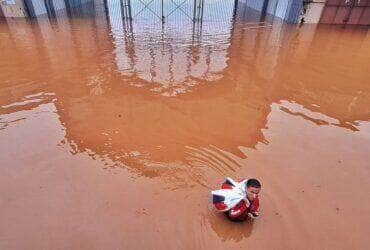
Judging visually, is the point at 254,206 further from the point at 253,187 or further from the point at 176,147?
the point at 176,147

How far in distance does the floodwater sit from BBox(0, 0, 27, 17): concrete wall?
396 inches

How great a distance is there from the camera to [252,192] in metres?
3.80

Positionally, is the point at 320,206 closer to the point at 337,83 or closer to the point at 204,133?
the point at 204,133

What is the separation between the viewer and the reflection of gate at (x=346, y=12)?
60.7 feet

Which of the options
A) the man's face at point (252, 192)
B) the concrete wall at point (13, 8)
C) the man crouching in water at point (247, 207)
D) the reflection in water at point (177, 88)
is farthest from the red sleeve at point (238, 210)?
the concrete wall at point (13, 8)

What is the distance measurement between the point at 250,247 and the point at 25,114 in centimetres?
614

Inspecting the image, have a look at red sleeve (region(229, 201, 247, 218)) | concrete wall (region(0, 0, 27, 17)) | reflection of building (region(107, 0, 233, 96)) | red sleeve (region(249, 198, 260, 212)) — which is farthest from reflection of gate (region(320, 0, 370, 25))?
concrete wall (region(0, 0, 27, 17))

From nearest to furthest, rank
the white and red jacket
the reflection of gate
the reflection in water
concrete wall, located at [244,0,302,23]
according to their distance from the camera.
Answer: the white and red jacket
the reflection in water
the reflection of gate
concrete wall, located at [244,0,302,23]

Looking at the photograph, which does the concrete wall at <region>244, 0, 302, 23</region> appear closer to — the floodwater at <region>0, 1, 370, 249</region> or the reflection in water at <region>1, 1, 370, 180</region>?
the reflection in water at <region>1, 1, 370, 180</region>

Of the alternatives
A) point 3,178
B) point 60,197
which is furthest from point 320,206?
point 3,178

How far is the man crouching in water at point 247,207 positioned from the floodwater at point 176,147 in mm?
221

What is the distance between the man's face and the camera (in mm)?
3754

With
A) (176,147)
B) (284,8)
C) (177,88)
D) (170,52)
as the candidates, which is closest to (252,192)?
(176,147)

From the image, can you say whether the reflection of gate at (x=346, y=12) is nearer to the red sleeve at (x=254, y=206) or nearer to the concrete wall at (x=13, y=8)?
the red sleeve at (x=254, y=206)
